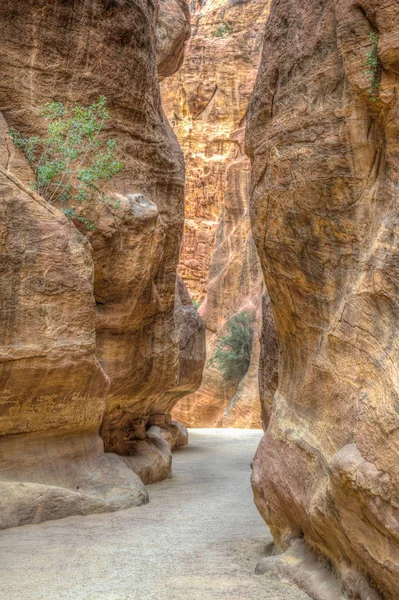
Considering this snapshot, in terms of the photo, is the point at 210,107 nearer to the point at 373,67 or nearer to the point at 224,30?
the point at 224,30

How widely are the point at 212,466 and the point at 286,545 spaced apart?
25.2ft

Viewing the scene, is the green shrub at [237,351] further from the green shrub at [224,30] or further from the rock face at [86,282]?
the green shrub at [224,30]

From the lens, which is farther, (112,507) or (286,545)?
(112,507)

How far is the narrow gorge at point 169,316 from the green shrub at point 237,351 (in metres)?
9.99

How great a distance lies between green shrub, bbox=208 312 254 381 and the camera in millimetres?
24047

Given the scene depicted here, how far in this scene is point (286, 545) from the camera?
5.58 meters

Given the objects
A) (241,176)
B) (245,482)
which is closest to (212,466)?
(245,482)

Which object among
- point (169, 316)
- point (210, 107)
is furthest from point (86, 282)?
point (210, 107)

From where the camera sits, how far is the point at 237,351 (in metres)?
24.3

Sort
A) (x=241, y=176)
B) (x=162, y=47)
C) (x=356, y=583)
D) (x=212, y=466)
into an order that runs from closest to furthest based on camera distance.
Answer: (x=356, y=583), (x=212, y=466), (x=162, y=47), (x=241, y=176)

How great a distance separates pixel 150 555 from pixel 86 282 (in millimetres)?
3378

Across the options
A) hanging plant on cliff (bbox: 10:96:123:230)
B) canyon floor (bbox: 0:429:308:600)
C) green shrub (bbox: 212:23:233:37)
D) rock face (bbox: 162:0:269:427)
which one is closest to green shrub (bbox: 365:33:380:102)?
canyon floor (bbox: 0:429:308:600)

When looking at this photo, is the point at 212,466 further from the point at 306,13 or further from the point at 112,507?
the point at 306,13

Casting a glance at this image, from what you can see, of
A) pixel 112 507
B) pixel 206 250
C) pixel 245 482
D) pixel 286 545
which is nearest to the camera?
pixel 286 545
